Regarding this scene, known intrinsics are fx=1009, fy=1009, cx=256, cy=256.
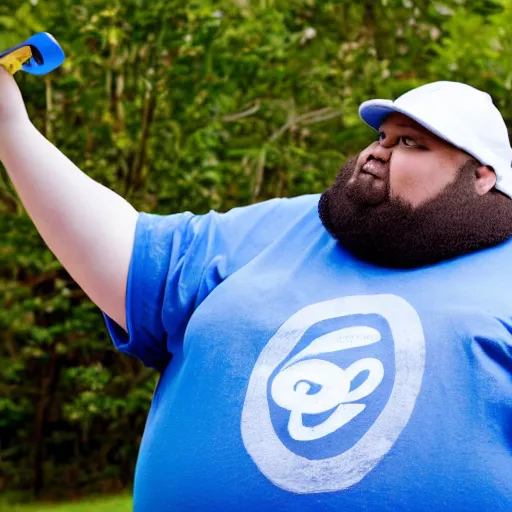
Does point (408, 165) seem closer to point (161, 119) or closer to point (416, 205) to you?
point (416, 205)

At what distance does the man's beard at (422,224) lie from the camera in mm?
2168

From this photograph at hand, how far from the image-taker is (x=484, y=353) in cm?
202

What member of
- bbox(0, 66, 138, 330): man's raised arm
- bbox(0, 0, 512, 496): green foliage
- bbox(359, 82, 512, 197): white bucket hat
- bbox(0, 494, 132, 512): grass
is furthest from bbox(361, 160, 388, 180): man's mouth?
bbox(0, 494, 132, 512): grass

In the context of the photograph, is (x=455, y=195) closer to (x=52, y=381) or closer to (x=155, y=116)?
(x=155, y=116)

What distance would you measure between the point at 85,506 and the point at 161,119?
2528 mm

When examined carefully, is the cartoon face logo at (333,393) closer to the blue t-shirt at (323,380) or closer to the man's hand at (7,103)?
the blue t-shirt at (323,380)

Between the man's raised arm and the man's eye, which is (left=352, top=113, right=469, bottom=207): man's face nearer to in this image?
the man's eye

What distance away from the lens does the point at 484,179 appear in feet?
7.45

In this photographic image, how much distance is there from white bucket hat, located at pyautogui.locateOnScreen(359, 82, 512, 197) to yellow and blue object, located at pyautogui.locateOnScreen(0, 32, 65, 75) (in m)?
0.72

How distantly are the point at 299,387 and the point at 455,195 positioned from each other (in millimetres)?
558

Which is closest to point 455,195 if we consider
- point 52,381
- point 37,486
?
point 52,381

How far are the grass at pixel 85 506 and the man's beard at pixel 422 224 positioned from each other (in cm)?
419

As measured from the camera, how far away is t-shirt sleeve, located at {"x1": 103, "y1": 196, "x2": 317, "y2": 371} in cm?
229

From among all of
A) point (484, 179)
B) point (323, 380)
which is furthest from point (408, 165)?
point (323, 380)
